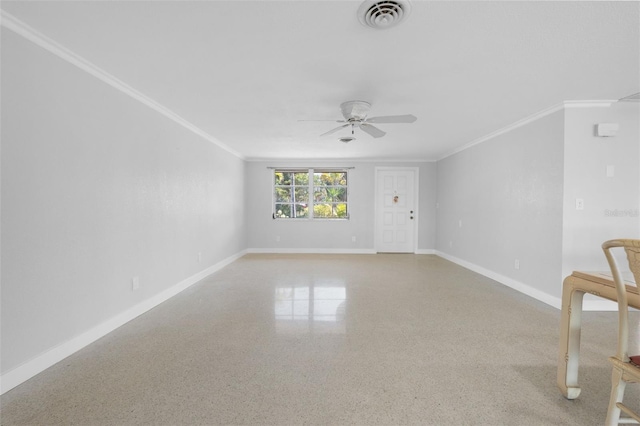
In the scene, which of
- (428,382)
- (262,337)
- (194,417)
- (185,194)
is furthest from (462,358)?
(185,194)

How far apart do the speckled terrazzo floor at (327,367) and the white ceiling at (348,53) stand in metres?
2.23

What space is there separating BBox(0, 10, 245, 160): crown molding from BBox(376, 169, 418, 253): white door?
466cm

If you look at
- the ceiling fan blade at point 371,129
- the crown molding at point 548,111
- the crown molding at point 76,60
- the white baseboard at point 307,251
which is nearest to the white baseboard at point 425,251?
the white baseboard at point 307,251

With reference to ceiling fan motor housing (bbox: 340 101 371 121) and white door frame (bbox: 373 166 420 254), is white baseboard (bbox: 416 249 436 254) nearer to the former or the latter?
white door frame (bbox: 373 166 420 254)

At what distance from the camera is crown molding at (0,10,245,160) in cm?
169

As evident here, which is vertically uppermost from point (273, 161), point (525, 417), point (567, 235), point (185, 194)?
point (273, 161)

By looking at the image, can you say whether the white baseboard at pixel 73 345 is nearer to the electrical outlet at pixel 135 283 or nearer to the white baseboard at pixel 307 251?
the electrical outlet at pixel 135 283

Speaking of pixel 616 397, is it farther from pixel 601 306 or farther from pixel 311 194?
pixel 311 194

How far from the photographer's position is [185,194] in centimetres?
375

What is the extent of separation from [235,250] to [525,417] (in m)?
5.30

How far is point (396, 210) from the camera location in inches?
264

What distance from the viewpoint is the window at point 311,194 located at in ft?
22.2

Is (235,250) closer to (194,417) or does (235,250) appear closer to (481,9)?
(194,417)

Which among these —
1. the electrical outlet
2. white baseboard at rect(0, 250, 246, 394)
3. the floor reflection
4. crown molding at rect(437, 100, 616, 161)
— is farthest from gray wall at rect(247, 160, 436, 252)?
the electrical outlet
